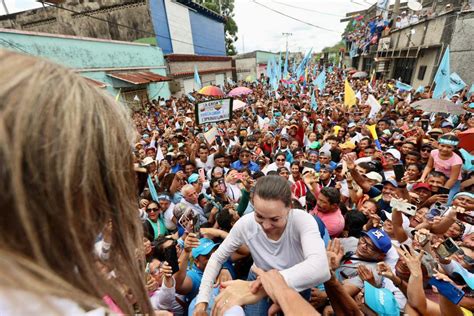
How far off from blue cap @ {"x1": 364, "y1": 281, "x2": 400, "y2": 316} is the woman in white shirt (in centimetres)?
71

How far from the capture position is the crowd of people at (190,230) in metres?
0.41

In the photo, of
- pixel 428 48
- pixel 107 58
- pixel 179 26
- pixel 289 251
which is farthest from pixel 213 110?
pixel 179 26

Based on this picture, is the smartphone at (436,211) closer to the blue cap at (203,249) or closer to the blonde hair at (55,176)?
the blue cap at (203,249)

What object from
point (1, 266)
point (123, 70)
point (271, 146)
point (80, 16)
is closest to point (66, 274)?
point (1, 266)

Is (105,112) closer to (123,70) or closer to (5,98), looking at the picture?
(5,98)

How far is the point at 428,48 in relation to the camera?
46.6 feet

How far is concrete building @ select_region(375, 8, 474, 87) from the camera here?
11.7 metres

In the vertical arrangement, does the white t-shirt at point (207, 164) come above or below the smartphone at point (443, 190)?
below

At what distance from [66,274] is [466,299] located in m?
2.32

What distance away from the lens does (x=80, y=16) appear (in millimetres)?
18828

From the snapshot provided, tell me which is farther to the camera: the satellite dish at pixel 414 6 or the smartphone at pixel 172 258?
the satellite dish at pixel 414 6

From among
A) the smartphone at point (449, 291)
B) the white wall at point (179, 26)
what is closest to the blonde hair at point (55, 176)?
the smartphone at point (449, 291)

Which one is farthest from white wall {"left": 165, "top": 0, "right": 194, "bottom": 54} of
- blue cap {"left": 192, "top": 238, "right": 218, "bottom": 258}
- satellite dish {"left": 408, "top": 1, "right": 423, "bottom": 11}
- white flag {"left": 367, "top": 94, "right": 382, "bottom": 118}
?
blue cap {"left": 192, "top": 238, "right": 218, "bottom": 258}

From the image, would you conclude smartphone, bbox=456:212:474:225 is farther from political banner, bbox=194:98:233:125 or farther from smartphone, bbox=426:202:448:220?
political banner, bbox=194:98:233:125
